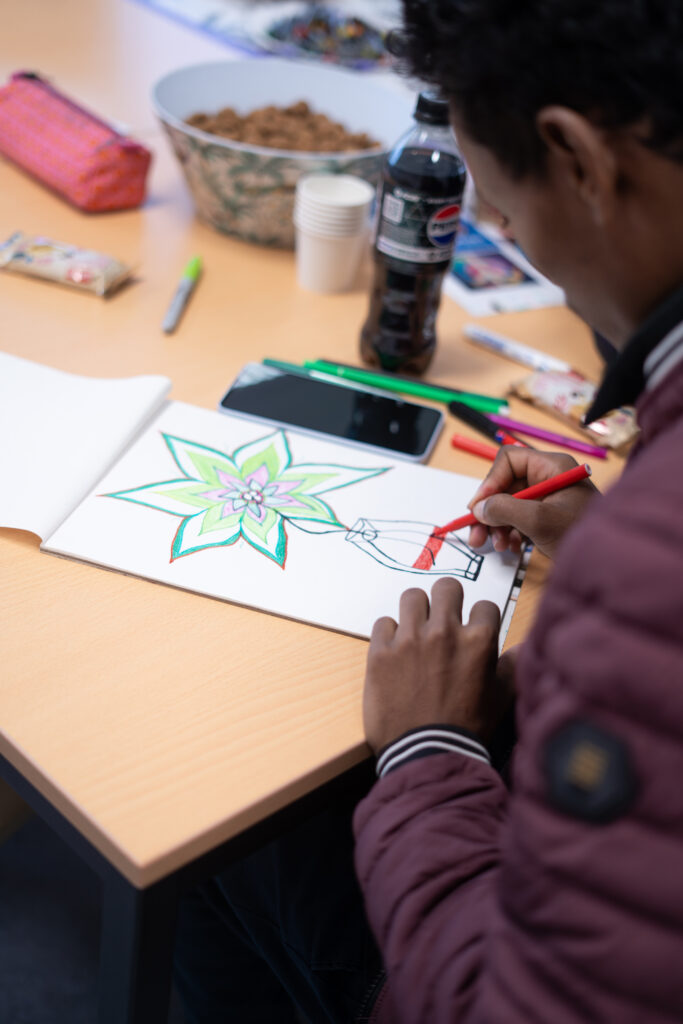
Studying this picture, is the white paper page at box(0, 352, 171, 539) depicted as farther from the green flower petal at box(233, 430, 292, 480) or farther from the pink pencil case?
the pink pencil case

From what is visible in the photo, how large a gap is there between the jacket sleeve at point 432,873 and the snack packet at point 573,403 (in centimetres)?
43

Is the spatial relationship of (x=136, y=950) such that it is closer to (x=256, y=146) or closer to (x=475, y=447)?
(x=475, y=447)

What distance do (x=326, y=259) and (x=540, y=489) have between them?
460 millimetres

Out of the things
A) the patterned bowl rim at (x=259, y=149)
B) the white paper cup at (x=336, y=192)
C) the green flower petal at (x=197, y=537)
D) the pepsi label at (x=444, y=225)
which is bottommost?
the green flower petal at (x=197, y=537)

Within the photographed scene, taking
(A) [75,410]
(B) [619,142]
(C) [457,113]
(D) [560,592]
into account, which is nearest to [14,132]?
(A) [75,410]

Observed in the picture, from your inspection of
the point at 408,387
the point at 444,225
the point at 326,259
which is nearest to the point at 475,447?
the point at 408,387

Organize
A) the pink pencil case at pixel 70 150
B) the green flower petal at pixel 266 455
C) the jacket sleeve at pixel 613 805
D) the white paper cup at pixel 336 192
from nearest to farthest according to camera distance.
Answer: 1. the jacket sleeve at pixel 613 805
2. the green flower petal at pixel 266 455
3. the white paper cup at pixel 336 192
4. the pink pencil case at pixel 70 150

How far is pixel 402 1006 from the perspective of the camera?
0.47 meters

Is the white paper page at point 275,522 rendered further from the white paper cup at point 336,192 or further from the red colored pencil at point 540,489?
the white paper cup at point 336,192

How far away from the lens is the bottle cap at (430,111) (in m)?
0.80

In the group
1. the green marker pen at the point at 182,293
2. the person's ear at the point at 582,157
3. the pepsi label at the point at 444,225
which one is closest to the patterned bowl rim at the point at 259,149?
the green marker pen at the point at 182,293

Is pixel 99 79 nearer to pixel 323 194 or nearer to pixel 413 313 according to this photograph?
pixel 323 194

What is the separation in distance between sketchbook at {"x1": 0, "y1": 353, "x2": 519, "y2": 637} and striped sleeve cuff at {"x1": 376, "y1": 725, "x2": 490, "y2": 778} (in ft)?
0.31

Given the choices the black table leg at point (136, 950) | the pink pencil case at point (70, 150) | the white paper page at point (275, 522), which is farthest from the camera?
the pink pencil case at point (70, 150)
